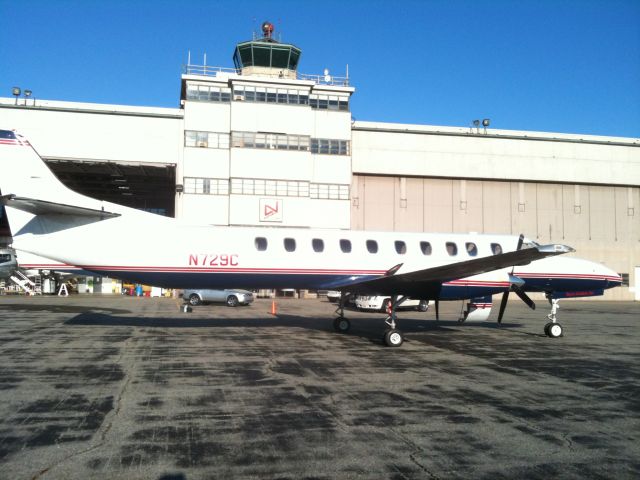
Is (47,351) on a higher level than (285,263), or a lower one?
lower

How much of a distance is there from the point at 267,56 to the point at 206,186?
564 inches

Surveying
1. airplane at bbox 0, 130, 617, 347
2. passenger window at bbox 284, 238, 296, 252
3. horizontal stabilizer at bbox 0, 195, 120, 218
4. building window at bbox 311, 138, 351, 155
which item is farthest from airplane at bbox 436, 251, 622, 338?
building window at bbox 311, 138, 351, 155

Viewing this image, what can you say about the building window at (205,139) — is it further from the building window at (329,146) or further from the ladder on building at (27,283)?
the ladder on building at (27,283)

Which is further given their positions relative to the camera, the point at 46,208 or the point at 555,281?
the point at 555,281

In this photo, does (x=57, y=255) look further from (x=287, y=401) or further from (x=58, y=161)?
(x=58, y=161)

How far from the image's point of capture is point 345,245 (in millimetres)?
15984

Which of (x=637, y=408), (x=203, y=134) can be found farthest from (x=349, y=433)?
(x=203, y=134)

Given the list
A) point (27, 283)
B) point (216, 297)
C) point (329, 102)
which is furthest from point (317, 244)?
point (27, 283)

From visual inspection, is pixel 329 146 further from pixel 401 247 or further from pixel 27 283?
pixel 27 283

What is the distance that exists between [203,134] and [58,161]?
1144 cm

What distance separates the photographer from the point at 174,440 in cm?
578

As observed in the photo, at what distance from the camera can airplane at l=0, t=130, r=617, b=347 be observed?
14.0m

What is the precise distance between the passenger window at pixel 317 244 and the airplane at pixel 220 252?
33 millimetres

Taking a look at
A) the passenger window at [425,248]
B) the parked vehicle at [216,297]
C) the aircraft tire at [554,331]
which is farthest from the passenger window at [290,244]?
the parked vehicle at [216,297]
